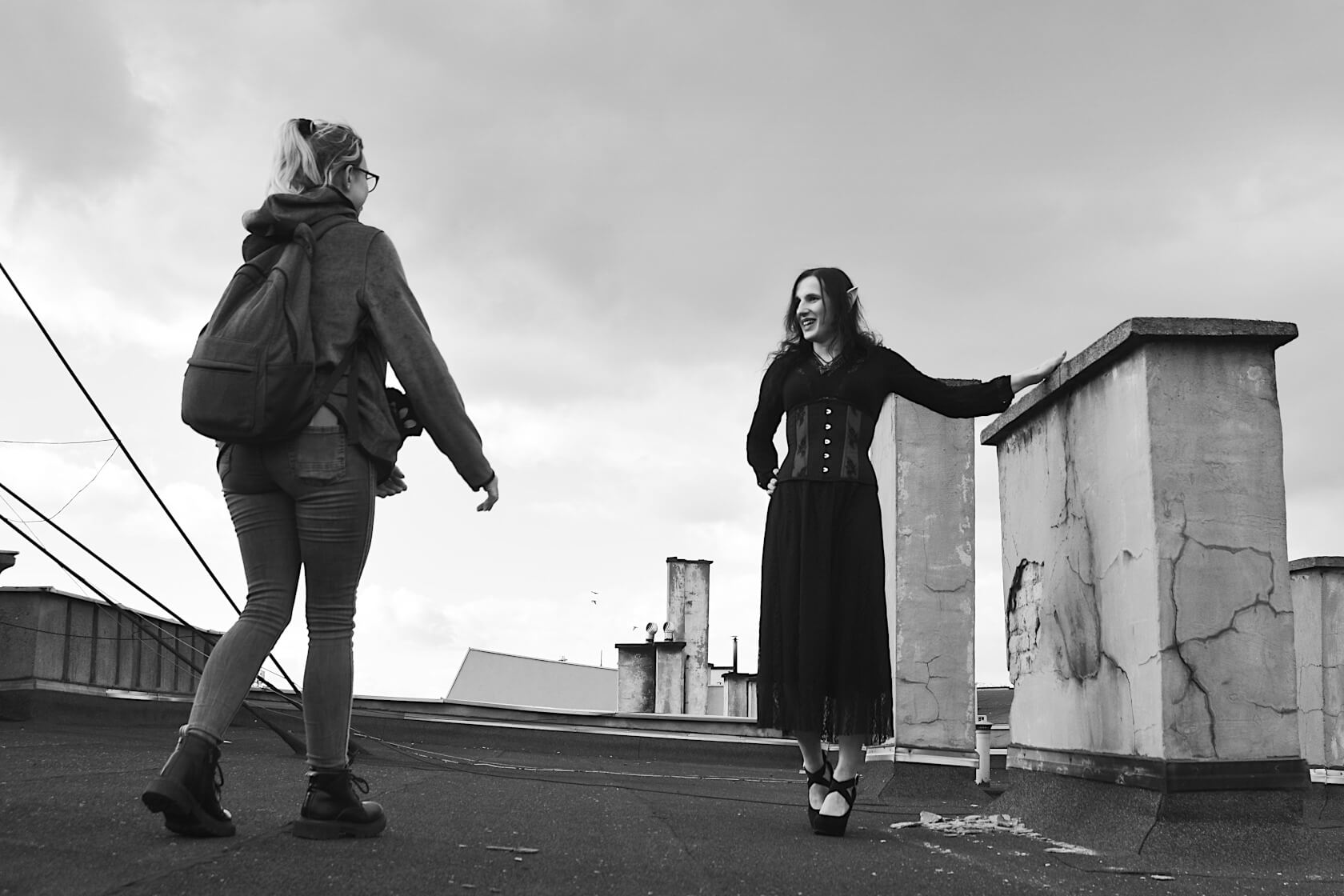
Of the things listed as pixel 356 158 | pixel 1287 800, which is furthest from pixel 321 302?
pixel 1287 800

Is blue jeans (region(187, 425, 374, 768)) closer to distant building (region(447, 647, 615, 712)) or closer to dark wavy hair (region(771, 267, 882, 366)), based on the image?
dark wavy hair (region(771, 267, 882, 366))

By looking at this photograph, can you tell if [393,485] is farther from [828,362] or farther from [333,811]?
[828,362]

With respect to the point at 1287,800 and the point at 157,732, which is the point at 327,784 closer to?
the point at 1287,800

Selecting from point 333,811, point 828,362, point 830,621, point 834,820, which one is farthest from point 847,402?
point 333,811

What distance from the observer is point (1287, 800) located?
11.3ft

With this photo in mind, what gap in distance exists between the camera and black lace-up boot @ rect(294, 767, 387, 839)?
9.43 feet

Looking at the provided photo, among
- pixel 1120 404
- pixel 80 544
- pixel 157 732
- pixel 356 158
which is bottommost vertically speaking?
pixel 157 732

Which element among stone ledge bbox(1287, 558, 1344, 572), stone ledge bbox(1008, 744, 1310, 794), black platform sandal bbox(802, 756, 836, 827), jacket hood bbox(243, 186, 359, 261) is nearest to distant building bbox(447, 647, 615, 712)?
stone ledge bbox(1287, 558, 1344, 572)

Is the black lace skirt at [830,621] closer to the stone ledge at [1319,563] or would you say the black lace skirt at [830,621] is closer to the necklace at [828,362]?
the necklace at [828,362]

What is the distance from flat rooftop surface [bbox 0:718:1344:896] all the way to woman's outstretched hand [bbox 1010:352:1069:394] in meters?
1.30

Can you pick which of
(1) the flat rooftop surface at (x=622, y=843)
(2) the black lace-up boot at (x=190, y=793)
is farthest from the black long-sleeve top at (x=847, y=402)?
(2) the black lace-up boot at (x=190, y=793)

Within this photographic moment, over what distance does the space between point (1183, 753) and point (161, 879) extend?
2.58 meters

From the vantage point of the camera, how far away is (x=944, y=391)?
421cm

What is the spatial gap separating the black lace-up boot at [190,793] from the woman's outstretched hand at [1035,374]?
→ 2747 millimetres
